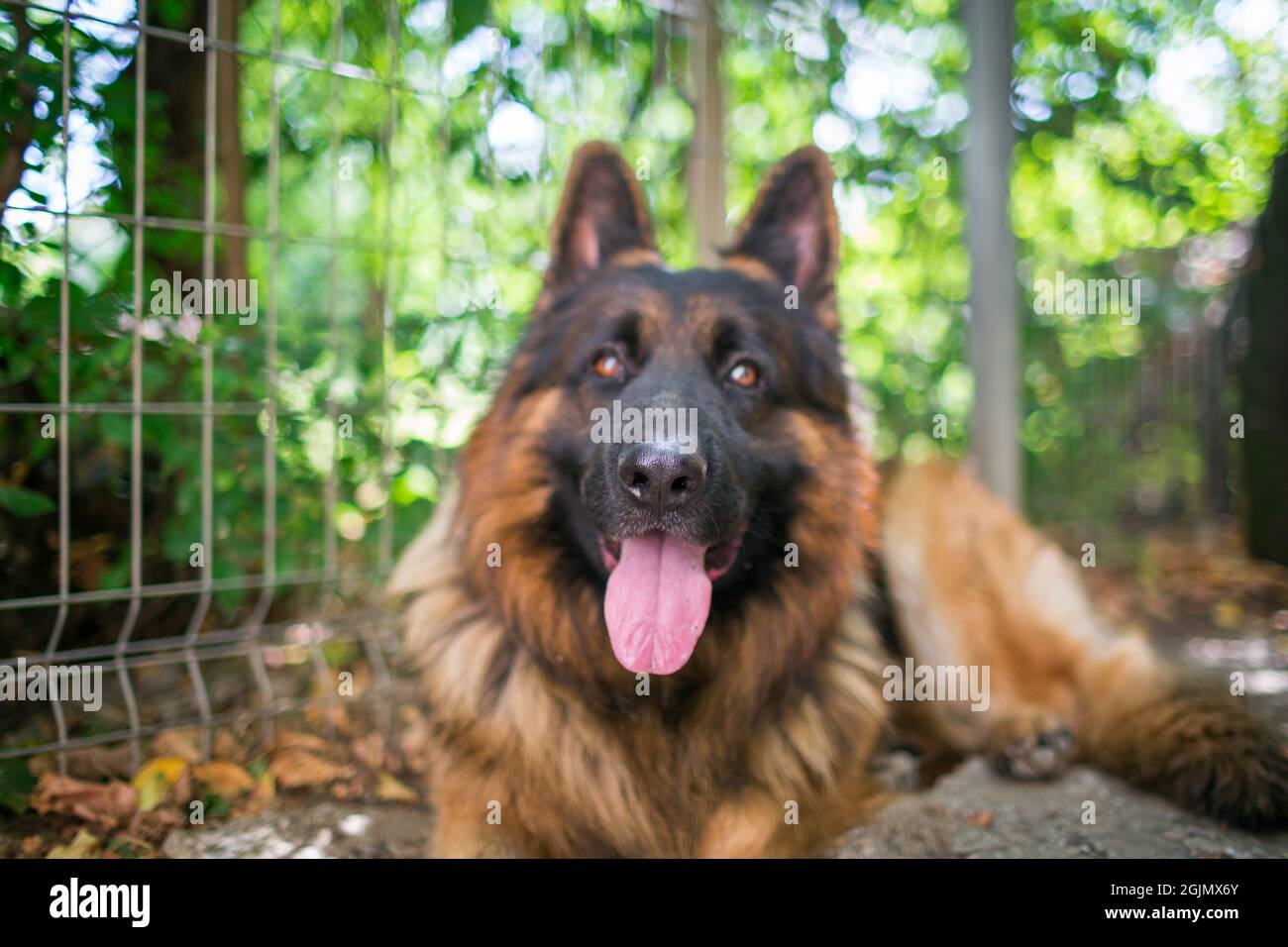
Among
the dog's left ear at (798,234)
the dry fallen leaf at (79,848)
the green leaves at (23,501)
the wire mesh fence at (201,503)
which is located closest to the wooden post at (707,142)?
the dog's left ear at (798,234)

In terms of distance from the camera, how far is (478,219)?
3783 millimetres

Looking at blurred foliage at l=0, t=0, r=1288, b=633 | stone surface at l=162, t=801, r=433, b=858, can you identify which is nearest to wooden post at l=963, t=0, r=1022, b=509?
blurred foliage at l=0, t=0, r=1288, b=633

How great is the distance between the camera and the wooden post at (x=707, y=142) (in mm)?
3988

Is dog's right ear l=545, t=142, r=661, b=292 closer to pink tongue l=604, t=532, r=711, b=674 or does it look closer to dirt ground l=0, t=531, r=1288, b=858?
pink tongue l=604, t=532, r=711, b=674

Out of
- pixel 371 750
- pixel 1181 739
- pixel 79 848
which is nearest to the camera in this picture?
pixel 79 848

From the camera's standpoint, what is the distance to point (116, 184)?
2875 mm

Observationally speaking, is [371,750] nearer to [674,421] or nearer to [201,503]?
[201,503]

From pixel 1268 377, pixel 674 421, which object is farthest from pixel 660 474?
pixel 1268 377

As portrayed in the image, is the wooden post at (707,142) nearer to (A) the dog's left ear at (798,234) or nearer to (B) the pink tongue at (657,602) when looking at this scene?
(A) the dog's left ear at (798,234)

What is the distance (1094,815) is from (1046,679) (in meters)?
0.82

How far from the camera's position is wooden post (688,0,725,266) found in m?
3.99

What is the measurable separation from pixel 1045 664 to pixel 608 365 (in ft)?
7.28

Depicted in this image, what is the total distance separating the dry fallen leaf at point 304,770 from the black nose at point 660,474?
1.65 metres
